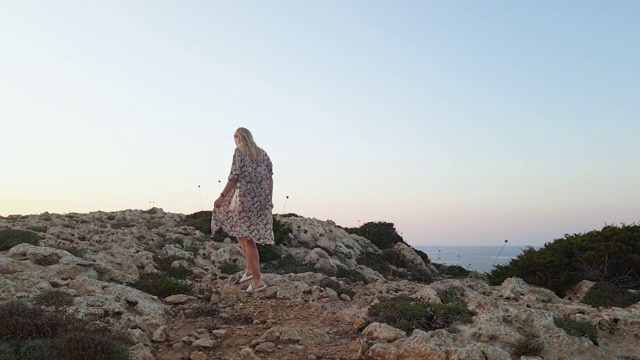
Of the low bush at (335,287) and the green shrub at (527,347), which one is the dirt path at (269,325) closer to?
the low bush at (335,287)

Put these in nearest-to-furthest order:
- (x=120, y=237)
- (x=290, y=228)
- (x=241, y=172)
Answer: (x=241, y=172)
(x=120, y=237)
(x=290, y=228)

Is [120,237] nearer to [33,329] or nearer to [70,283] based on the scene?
[70,283]

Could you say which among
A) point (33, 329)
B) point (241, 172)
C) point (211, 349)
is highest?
point (241, 172)

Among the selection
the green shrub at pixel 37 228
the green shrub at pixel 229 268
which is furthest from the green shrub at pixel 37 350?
the green shrub at pixel 37 228

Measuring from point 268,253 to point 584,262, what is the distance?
770cm

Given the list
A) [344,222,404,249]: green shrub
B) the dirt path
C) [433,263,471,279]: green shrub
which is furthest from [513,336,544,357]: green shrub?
[344,222,404,249]: green shrub

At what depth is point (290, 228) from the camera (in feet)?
54.0

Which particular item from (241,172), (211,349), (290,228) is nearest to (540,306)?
(211,349)

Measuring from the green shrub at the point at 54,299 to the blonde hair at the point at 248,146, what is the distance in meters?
3.57

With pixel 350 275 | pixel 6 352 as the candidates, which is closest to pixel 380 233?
pixel 350 275

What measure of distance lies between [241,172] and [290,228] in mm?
8020

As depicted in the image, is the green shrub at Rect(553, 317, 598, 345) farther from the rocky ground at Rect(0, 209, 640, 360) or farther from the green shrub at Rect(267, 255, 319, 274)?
the green shrub at Rect(267, 255, 319, 274)

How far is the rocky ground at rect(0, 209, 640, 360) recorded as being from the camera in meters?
5.35

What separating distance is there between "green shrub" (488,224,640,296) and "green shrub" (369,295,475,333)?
459cm
